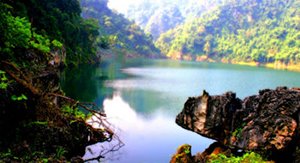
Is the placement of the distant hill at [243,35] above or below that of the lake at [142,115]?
above

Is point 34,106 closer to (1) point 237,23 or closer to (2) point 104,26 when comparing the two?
(2) point 104,26

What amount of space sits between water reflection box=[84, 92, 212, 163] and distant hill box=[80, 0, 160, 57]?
9819 centimetres

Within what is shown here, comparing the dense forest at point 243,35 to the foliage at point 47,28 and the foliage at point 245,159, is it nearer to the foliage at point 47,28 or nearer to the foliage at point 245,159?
the foliage at point 47,28

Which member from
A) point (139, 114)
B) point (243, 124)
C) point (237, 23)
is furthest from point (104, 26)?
point (243, 124)

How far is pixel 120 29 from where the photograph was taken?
5320 inches

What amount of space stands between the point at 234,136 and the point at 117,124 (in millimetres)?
9482

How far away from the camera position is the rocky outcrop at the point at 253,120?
11391mm

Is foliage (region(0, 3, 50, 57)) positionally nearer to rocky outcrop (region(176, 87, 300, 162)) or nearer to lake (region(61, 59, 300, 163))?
lake (region(61, 59, 300, 163))

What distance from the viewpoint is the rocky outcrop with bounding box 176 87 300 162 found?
37.4 ft

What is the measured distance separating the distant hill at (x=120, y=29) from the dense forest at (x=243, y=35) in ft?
64.1

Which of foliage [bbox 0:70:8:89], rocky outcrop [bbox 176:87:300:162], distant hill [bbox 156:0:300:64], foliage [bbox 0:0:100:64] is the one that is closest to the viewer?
foliage [bbox 0:70:8:89]

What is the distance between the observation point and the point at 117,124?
2117 centimetres

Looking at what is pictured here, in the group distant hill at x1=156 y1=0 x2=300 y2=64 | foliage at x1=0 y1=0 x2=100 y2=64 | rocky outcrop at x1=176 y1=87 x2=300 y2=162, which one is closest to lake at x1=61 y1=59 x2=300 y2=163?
rocky outcrop at x1=176 y1=87 x2=300 y2=162

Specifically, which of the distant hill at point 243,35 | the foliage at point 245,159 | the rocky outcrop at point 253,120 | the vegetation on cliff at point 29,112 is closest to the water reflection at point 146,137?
the vegetation on cliff at point 29,112
